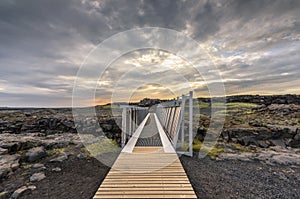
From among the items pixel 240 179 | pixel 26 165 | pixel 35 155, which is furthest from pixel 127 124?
pixel 240 179

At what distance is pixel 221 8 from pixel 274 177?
379 inches

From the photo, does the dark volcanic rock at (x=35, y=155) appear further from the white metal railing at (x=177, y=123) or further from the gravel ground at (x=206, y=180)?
the white metal railing at (x=177, y=123)

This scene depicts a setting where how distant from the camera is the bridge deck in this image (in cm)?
233

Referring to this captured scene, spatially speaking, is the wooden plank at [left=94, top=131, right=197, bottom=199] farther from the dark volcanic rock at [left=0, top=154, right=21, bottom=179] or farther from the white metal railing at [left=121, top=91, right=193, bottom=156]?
the dark volcanic rock at [left=0, top=154, right=21, bottom=179]

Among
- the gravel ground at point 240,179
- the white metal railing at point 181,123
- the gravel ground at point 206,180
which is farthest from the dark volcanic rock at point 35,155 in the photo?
the gravel ground at point 240,179

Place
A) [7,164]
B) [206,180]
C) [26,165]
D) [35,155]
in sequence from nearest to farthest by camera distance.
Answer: [206,180], [7,164], [26,165], [35,155]

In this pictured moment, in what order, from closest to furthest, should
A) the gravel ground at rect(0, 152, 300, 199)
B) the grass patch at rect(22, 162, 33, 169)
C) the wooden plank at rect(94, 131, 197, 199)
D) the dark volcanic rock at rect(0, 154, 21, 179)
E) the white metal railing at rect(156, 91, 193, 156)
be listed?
the wooden plank at rect(94, 131, 197, 199), the gravel ground at rect(0, 152, 300, 199), the dark volcanic rock at rect(0, 154, 21, 179), the grass patch at rect(22, 162, 33, 169), the white metal railing at rect(156, 91, 193, 156)

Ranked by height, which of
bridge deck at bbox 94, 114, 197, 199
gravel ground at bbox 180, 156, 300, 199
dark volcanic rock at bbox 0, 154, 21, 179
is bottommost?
gravel ground at bbox 180, 156, 300, 199

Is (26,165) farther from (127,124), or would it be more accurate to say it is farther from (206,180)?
(206,180)

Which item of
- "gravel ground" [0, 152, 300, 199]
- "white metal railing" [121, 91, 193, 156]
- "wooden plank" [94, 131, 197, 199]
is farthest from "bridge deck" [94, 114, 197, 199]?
"white metal railing" [121, 91, 193, 156]

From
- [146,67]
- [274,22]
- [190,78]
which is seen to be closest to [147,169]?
[190,78]

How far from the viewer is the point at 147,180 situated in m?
2.76

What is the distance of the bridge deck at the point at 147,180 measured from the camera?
91.7 inches

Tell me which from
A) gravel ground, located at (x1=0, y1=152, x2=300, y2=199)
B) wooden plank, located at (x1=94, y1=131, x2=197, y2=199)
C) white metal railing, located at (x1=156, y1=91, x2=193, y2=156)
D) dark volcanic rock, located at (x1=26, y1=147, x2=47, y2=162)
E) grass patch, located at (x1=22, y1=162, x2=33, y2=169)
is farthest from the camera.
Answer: dark volcanic rock, located at (x1=26, y1=147, x2=47, y2=162)
